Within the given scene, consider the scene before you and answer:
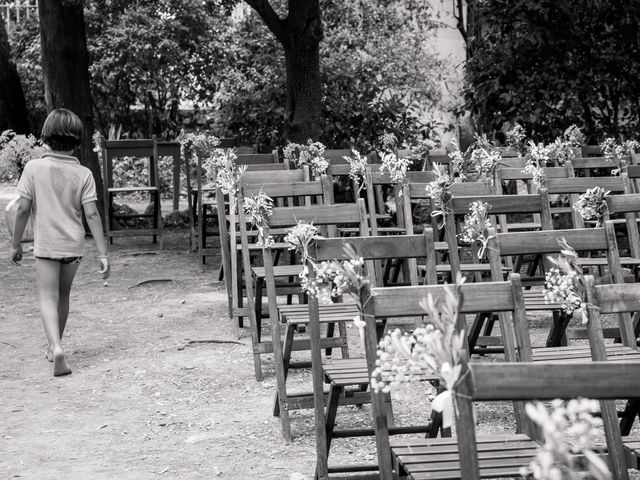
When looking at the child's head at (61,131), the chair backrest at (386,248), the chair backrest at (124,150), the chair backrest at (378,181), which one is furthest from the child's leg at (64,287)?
the chair backrest at (124,150)

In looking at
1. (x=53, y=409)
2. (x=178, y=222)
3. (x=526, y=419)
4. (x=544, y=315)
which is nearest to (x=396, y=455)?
(x=526, y=419)

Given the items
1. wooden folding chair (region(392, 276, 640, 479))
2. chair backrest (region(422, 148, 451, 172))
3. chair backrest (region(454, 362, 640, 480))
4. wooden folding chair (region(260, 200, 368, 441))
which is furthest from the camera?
chair backrest (region(422, 148, 451, 172))

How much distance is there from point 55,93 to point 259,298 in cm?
786

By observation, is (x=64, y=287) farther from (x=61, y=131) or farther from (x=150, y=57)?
(x=150, y=57)

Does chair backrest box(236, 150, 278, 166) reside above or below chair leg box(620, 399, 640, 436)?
→ above

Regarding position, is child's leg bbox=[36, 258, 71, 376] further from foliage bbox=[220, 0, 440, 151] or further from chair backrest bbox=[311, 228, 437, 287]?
foliage bbox=[220, 0, 440, 151]

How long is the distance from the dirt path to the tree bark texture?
10.4 ft

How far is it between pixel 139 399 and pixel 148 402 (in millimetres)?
104

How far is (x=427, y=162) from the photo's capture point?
37.1 feet

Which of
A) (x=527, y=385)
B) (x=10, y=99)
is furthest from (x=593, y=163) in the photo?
(x=10, y=99)

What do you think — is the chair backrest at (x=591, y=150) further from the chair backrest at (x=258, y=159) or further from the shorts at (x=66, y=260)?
the shorts at (x=66, y=260)

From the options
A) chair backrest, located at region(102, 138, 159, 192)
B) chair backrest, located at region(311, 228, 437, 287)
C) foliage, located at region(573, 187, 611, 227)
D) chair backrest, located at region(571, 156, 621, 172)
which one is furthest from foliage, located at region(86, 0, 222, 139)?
chair backrest, located at region(311, 228, 437, 287)

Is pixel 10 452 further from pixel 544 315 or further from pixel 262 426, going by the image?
pixel 544 315

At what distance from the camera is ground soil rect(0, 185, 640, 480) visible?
537cm
